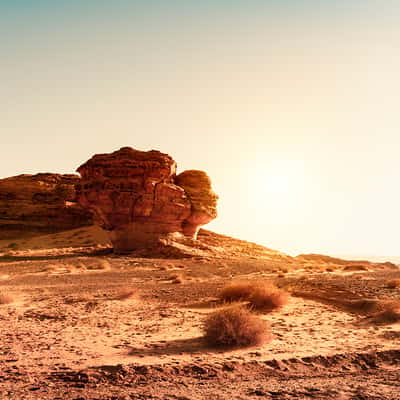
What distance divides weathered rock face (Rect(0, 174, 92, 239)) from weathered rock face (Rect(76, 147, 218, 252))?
24.2m

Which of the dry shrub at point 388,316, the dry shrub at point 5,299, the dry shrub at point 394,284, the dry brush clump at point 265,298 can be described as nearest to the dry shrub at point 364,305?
the dry shrub at point 388,316

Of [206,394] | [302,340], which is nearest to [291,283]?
[302,340]

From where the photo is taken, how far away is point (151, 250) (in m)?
36.2

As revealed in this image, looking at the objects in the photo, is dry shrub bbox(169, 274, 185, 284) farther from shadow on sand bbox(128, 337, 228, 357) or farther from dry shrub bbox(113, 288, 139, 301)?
shadow on sand bbox(128, 337, 228, 357)

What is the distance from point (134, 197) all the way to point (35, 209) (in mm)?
31999

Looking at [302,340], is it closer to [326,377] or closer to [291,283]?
Answer: [326,377]

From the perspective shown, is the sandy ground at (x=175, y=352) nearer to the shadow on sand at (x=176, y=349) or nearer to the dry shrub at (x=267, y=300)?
the shadow on sand at (x=176, y=349)

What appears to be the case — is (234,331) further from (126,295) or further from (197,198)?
(197,198)

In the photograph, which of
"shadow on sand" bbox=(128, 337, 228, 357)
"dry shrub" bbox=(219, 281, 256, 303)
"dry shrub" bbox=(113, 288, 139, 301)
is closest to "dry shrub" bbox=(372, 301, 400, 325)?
"dry shrub" bbox=(219, 281, 256, 303)

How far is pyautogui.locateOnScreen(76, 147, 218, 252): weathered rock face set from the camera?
37750 mm

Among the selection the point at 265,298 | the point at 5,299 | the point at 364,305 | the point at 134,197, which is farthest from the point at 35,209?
the point at 364,305

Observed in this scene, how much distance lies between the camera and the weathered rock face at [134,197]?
1486 inches

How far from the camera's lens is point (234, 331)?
367 inches

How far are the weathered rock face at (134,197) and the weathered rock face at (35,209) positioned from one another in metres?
24.2
